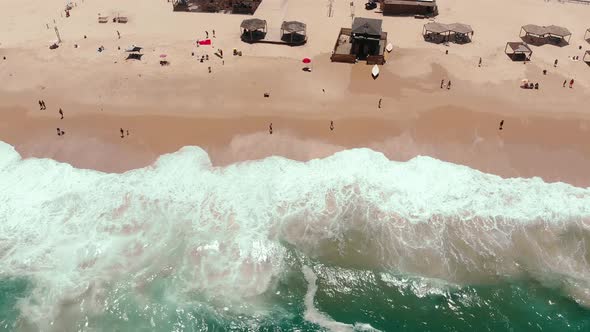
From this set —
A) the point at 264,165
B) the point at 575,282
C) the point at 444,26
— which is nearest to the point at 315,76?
the point at 264,165

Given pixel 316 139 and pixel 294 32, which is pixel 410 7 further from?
pixel 316 139

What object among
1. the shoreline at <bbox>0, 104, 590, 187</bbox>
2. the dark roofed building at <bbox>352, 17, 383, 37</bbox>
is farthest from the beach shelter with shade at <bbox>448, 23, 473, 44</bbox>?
the shoreline at <bbox>0, 104, 590, 187</bbox>

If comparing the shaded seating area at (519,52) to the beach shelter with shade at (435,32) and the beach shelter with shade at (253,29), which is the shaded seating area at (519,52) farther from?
the beach shelter with shade at (253,29)

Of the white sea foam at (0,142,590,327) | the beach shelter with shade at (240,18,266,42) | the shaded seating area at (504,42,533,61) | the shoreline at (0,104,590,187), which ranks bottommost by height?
the white sea foam at (0,142,590,327)

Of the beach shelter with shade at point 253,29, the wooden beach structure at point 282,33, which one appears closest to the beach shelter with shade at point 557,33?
the wooden beach structure at point 282,33

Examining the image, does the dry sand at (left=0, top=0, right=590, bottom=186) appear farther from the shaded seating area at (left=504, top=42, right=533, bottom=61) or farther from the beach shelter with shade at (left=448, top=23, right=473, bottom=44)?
the beach shelter with shade at (left=448, top=23, right=473, bottom=44)

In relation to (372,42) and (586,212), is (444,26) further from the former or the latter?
(586,212)

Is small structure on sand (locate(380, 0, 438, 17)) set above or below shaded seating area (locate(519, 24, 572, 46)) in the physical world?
above
